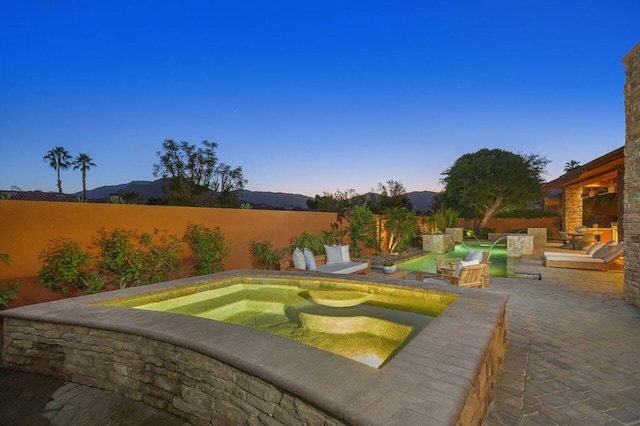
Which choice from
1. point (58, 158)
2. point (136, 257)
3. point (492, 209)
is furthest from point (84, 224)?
point (58, 158)

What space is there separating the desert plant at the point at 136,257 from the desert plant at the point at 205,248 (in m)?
0.50

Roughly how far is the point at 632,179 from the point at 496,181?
56.2 ft

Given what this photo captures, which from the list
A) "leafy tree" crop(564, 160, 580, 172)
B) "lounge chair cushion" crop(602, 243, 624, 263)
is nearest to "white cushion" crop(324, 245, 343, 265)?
"lounge chair cushion" crop(602, 243, 624, 263)

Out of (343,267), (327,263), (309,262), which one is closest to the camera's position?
(309,262)

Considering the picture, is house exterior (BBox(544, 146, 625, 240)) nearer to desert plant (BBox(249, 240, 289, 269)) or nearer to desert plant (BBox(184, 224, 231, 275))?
desert plant (BBox(249, 240, 289, 269))

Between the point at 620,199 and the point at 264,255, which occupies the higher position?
the point at 620,199

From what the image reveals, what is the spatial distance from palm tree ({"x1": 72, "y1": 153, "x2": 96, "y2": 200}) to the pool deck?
38.6m

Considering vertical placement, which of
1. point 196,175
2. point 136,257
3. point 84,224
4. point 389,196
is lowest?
point 136,257

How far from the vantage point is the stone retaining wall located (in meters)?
5.34

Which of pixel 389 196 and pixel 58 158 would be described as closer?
pixel 389 196

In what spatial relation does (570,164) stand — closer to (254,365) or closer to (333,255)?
(333,255)

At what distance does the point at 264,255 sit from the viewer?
8695mm

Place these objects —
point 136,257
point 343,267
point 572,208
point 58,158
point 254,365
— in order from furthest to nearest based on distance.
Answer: point 58,158, point 572,208, point 343,267, point 136,257, point 254,365

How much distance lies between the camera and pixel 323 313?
4.38m
